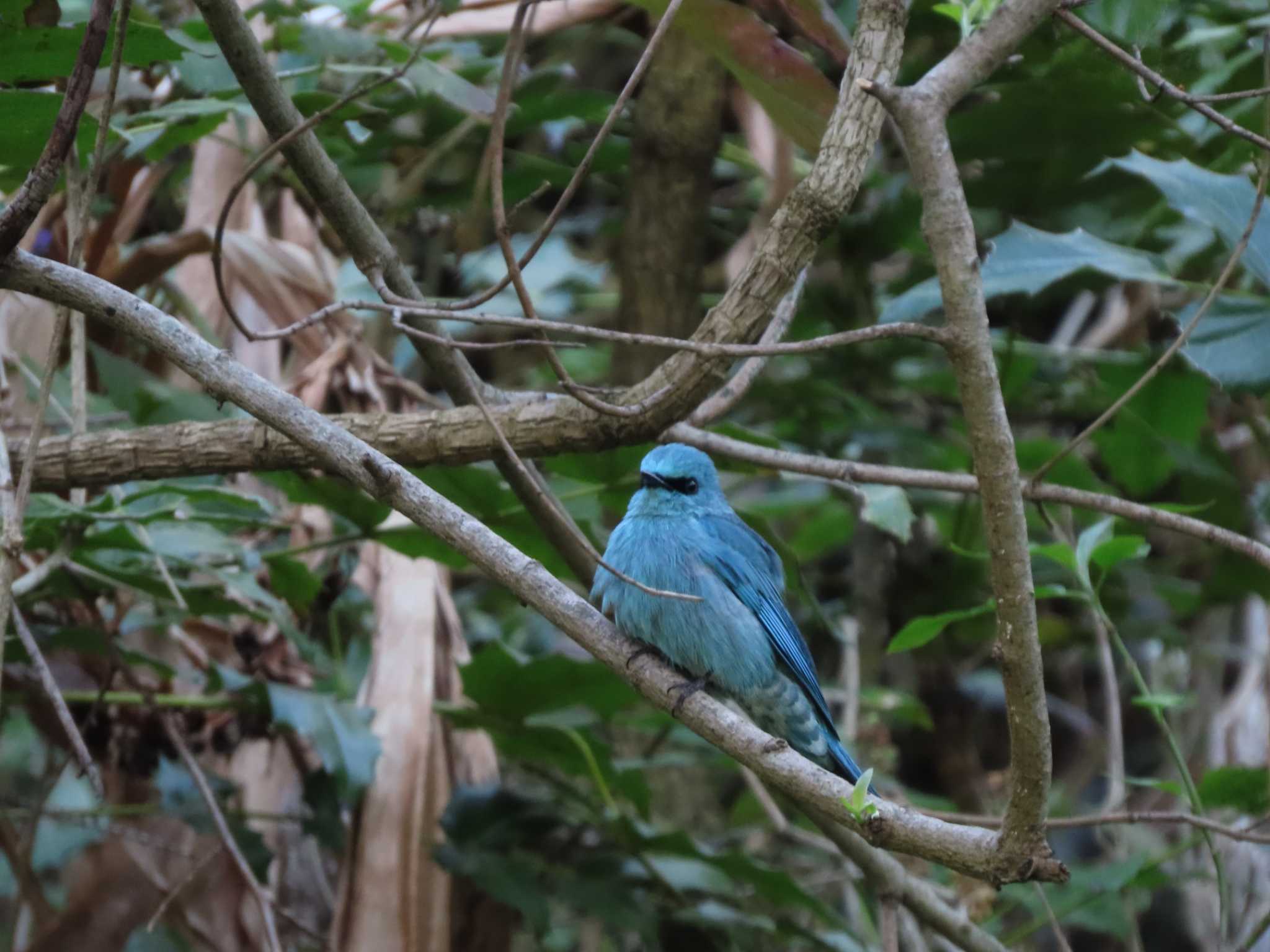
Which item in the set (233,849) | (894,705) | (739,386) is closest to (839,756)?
(739,386)

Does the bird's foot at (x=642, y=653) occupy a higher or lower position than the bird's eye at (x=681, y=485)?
lower

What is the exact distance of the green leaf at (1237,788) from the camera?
297 centimetres

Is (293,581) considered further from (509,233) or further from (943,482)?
(943,482)

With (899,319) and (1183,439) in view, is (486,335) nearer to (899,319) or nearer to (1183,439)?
(899,319)

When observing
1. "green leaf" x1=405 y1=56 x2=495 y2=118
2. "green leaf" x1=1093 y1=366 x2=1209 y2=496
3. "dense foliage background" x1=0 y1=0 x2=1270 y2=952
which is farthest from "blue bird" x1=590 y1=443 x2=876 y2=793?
"green leaf" x1=1093 y1=366 x2=1209 y2=496

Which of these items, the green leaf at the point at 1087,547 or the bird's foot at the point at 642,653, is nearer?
the bird's foot at the point at 642,653

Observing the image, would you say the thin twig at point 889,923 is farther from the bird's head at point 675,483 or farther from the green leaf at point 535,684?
the bird's head at point 675,483

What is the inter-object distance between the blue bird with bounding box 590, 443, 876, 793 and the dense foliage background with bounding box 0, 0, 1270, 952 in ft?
0.43

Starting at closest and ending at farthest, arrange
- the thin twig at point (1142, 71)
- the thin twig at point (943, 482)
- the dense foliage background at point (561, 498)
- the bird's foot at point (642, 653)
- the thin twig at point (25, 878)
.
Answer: the thin twig at point (1142, 71) → the bird's foot at point (642, 653) → the thin twig at point (943, 482) → the dense foliage background at point (561, 498) → the thin twig at point (25, 878)

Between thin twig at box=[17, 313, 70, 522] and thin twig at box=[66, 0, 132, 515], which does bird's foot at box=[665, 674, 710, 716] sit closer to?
thin twig at box=[17, 313, 70, 522]

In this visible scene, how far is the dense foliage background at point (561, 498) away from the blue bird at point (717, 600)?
0.13 metres

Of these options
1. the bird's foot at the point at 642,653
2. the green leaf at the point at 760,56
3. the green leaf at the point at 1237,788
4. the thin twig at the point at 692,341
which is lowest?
the green leaf at the point at 1237,788

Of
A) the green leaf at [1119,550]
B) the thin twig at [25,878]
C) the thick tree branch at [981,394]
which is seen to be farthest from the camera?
the thin twig at [25,878]

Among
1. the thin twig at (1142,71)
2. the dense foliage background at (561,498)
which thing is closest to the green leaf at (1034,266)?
the dense foliage background at (561,498)
